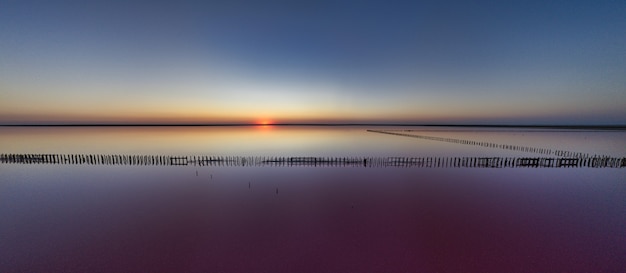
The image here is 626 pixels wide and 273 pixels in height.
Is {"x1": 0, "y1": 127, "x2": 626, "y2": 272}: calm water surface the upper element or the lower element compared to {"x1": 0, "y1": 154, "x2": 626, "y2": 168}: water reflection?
lower

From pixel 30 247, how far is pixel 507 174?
34.3 metres

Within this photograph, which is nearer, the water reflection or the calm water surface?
the calm water surface

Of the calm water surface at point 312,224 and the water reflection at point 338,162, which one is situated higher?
the water reflection at point 338,162

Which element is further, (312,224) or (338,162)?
(338,162)

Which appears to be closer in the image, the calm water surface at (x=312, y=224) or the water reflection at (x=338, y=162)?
the calm water surface at (x=312, y=224)

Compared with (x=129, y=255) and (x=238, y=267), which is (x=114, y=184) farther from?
(x=238, y=267)

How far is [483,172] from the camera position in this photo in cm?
2614

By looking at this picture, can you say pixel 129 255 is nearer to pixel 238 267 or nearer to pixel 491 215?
pixel 238 267

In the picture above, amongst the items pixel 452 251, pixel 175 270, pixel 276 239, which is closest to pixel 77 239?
pixel 175 270

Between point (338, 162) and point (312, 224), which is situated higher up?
point (338, 162)

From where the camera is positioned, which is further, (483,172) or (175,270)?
(483,172)

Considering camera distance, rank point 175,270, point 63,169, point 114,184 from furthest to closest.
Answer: point 63,169
point 114,184
point 175,270

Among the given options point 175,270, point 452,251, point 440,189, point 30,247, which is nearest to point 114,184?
point 30,247

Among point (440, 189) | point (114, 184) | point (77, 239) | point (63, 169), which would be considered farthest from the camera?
point (63, 169)
